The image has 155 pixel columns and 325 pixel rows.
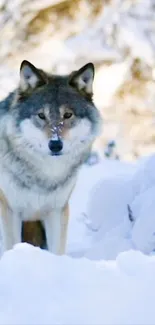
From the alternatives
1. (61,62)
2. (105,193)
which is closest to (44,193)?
(105,193)

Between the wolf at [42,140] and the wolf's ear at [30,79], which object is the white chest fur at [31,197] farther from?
the wolf's ear at [30,79]

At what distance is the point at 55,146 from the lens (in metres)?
4.20

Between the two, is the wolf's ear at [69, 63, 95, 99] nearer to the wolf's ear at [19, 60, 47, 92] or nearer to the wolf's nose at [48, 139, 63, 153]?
the wolf's ear at [19, 60, 47, 92]

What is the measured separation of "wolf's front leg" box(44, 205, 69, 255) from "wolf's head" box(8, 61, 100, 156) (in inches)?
20.5

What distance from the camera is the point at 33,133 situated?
4.25 m

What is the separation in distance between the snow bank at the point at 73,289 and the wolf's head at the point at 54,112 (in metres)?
1.81

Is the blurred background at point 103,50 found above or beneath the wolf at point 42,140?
beneath

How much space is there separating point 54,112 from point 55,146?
0.70 feet

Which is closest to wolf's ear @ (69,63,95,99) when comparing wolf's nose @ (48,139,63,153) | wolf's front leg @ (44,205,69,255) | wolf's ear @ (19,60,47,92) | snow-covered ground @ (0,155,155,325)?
wolf's ear @ (19,60,47,92)

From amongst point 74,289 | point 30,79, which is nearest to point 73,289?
point 74,289

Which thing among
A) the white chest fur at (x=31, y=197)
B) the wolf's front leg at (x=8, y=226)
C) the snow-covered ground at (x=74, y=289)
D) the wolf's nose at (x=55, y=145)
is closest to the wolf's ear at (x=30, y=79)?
the wolf's nose at (x=55, y=145)

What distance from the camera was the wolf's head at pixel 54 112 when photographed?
4.22 metres

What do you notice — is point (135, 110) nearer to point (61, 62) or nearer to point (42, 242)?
point (61, 62)

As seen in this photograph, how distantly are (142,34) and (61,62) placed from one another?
1504mm
